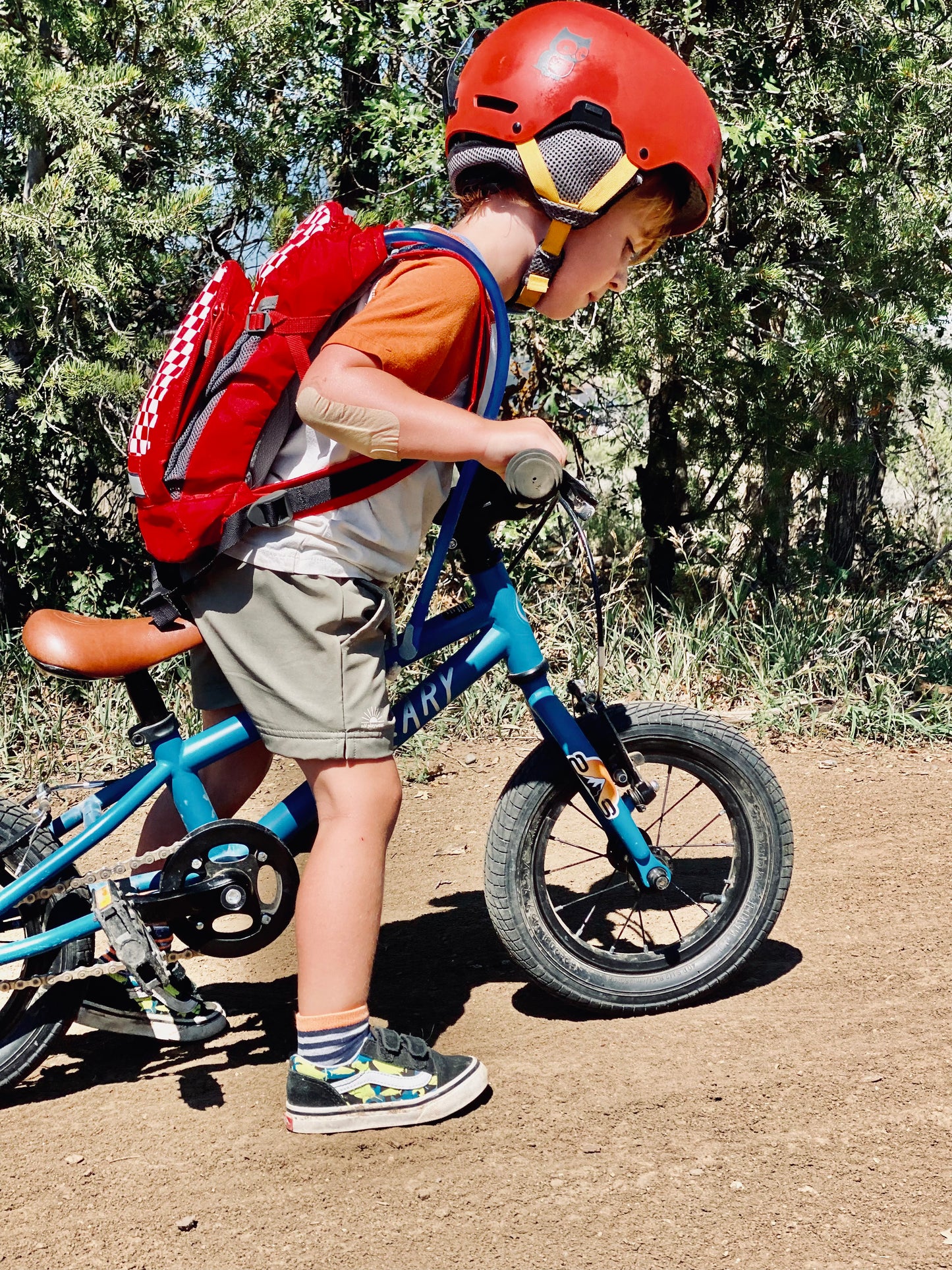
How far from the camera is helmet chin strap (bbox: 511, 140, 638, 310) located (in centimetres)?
236

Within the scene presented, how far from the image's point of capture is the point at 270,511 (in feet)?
7.80

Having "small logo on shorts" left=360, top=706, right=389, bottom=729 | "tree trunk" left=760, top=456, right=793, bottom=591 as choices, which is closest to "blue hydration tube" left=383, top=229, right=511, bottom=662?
"small logo on shorts" left=360, top=706, right=389, bottom=729

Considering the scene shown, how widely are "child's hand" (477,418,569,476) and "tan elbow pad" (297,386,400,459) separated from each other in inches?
6.2

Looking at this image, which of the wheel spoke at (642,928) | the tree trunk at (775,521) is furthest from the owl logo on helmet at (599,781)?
the tree trunk at (775,521)

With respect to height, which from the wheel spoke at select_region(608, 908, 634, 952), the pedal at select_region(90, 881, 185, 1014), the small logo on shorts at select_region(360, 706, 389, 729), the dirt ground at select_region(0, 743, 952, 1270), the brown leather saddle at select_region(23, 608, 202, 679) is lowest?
the dirt ground at select_region(0, 743, 952, 1270)

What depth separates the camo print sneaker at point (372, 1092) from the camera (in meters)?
2.48

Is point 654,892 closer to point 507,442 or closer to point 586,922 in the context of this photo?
point 586,922

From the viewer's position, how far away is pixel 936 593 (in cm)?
607

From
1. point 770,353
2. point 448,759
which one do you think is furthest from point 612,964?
point 770,353

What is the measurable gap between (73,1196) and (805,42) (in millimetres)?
4624

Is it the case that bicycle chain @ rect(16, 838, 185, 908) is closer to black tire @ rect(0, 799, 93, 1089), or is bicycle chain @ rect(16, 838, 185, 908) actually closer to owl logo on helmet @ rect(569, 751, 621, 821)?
black tire @ rect(0, 799, 93, 1089)

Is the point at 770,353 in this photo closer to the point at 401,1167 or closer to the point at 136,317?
the point at 136,317

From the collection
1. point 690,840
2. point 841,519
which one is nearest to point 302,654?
point 690,840

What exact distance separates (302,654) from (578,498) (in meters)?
0.61
